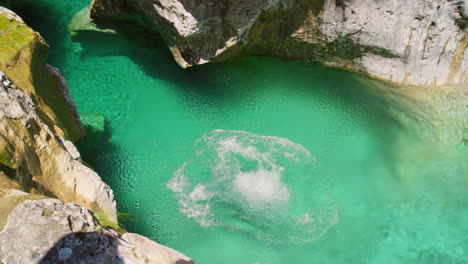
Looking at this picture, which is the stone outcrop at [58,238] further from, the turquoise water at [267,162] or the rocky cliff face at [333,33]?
the rocky cliff face at [333,33]

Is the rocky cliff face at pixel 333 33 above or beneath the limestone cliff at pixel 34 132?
above

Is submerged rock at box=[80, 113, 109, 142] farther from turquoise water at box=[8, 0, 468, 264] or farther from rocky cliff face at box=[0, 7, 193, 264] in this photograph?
rocky cliff face at box=[0, 7, 193, 264]

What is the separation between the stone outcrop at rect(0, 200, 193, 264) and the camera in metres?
2.60

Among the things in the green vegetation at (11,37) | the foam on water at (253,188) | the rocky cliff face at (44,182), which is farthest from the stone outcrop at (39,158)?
the foam on water at (253,188)

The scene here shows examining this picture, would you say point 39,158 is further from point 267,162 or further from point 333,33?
point 333,33

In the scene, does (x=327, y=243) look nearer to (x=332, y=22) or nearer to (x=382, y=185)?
(x=382, y=185)

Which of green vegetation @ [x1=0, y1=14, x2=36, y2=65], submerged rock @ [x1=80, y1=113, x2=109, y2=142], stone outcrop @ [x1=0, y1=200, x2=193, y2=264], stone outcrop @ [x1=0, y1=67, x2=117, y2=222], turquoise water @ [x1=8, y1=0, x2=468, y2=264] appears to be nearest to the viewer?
stone outcrop @ [x1=0, y1=200, x2=193, y2=264]

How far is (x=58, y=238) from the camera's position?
271 cm

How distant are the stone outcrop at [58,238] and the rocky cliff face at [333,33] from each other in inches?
171

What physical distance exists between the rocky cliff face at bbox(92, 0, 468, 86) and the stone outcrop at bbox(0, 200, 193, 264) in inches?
171

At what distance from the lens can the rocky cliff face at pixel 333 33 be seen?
6.49 meters

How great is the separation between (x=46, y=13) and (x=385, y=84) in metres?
7.53

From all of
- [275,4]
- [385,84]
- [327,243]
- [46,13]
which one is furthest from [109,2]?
[327,243]

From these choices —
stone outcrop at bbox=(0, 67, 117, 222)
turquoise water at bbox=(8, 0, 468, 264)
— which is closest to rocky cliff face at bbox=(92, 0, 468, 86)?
turquoise water at bbox=(8, 0, 468, 264)
